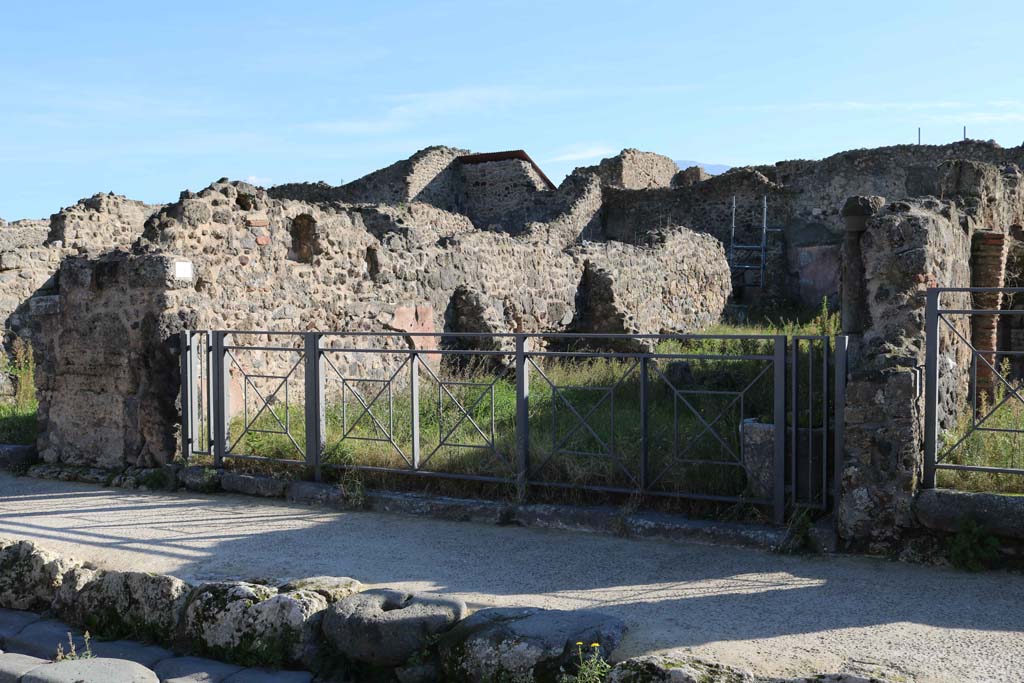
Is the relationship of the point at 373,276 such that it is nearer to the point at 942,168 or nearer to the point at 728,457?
the point at 728,457

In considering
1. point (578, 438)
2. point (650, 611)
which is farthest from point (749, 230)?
point (650, 611)

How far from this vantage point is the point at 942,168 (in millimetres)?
9773

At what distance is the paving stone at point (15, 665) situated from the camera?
4.62 metres

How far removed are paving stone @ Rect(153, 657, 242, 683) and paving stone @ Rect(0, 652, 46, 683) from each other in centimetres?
60

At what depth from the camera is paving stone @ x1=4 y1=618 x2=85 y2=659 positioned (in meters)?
5.11

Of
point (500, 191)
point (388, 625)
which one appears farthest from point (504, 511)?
point (500, 191)

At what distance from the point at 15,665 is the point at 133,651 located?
56 cm

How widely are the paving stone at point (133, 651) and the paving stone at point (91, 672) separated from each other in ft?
0.73

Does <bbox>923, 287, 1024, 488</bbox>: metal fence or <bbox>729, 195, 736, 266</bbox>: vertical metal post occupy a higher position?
<bbox>729, 195, 736, 266</bbox>: vertical metal post

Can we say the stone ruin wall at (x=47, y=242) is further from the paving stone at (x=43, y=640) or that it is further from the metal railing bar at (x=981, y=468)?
the metal railing bar at (x=981, y=468)

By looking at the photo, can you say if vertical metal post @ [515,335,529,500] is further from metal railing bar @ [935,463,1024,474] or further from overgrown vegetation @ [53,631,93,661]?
overgrown vegetation @ [53,631,93,661]

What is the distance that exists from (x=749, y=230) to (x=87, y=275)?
18.8 meters

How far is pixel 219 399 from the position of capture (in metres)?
7.92

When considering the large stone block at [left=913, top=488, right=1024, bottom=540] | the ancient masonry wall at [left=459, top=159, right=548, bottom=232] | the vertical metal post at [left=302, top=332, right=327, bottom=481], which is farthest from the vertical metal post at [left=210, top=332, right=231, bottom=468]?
the ancient masonry wall at [left=459, top=159, right=548, bottom=232]
